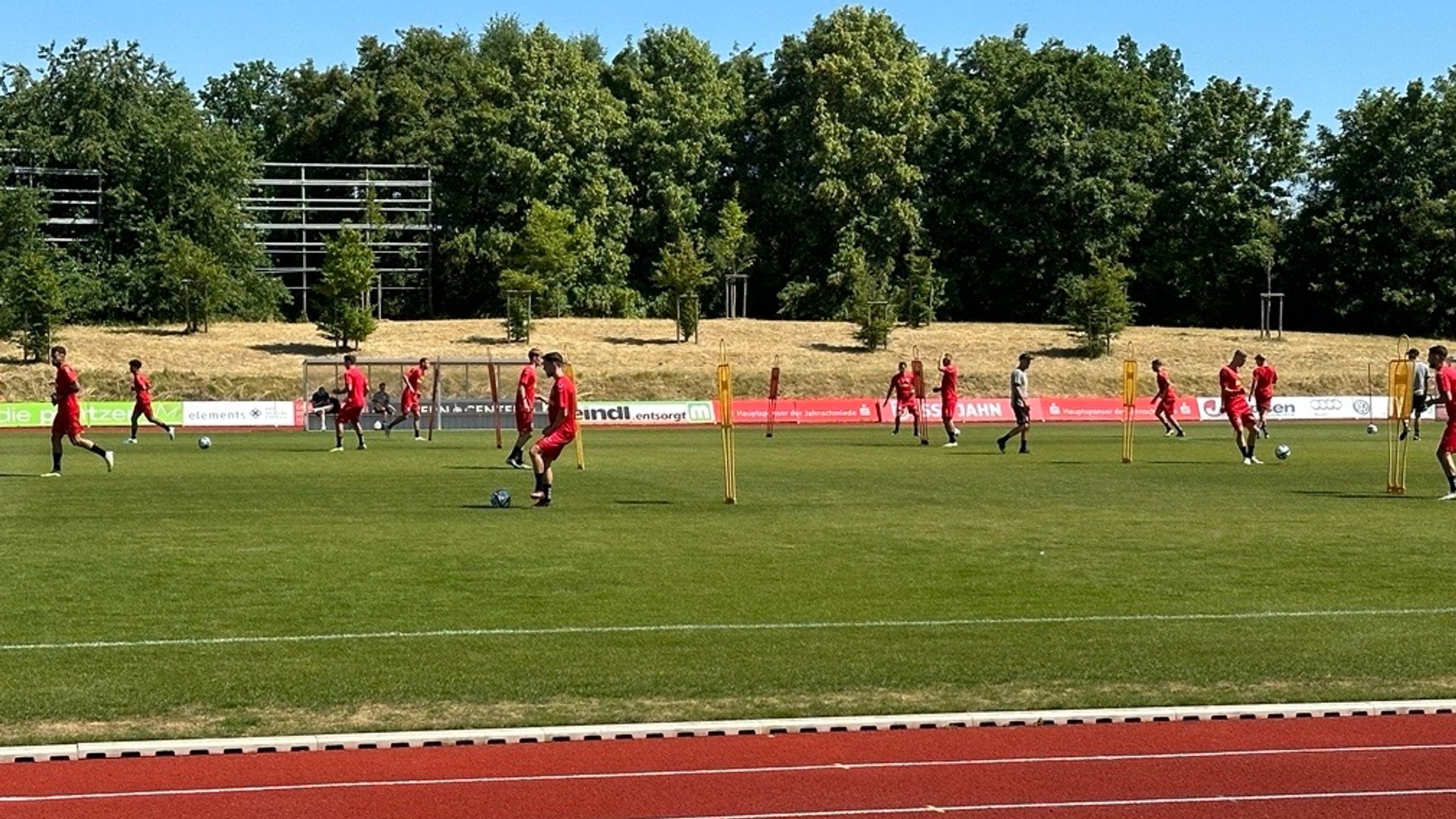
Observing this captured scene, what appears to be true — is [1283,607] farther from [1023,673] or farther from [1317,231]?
[1317,231]

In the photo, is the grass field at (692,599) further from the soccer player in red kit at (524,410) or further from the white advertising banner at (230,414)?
the white advertising banner at (230,414)

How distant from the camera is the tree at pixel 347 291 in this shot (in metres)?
70.2

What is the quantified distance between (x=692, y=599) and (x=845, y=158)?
248 ft

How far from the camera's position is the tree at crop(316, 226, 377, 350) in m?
70.2

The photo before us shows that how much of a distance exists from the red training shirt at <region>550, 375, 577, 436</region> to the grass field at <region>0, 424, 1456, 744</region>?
1.05 metres

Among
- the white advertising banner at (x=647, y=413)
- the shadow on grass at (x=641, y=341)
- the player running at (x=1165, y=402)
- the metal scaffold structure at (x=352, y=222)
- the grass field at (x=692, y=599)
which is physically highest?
the metal scaffold structure at (x=352, y=222)

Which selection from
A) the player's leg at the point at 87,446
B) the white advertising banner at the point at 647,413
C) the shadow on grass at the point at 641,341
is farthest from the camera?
the shadow on grass at the point at 641,341

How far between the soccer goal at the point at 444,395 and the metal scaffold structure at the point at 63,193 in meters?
19.5

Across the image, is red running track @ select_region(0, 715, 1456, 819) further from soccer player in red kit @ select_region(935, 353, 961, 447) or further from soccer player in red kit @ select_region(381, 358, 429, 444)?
soccer player in red kit @ select_region(381, 358, 429, 444)

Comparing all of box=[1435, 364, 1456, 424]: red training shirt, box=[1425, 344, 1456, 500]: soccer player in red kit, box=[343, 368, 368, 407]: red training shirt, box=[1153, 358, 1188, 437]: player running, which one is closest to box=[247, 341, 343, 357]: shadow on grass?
box=[343, 368, 368, 407]: red training shirt

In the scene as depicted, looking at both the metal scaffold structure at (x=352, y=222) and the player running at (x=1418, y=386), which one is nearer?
the player running at (x=1418, y=386)

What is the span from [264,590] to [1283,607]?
7978 mm

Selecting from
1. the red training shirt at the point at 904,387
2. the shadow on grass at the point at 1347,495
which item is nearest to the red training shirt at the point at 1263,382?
the red training shirt at the point at 904,387

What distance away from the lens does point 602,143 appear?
88938mm
